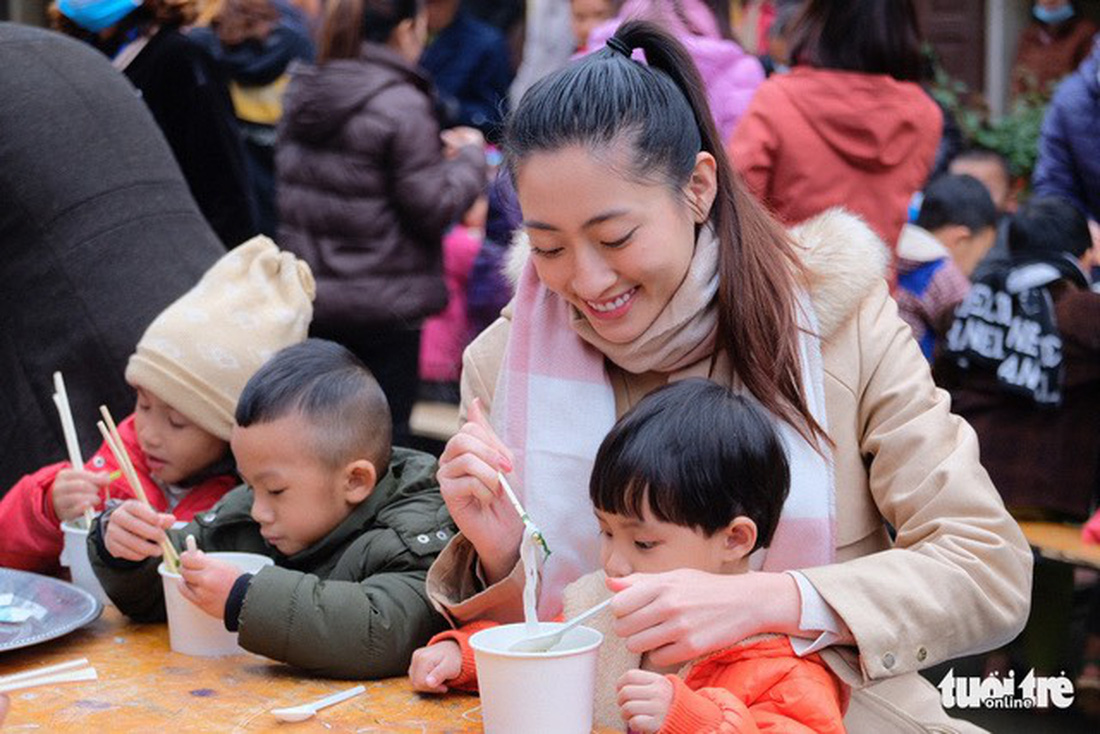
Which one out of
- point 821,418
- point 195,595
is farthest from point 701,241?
point 195,595

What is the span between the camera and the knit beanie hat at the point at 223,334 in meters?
2.79

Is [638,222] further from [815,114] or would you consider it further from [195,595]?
[815,114]

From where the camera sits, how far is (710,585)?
6.32 ft

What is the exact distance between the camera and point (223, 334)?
282 centimetres

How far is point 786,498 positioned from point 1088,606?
140 inches

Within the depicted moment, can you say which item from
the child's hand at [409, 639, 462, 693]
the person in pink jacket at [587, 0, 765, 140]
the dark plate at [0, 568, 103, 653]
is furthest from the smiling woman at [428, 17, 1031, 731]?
the person in pink jacket at [587, 0, 765, 140]

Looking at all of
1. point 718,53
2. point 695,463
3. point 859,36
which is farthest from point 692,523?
point 718,53

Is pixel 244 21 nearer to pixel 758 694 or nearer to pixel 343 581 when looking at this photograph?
pixel 343 581

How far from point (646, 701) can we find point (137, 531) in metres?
0.97

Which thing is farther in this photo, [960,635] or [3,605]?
[3,605]

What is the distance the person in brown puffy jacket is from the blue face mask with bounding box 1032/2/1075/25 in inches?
183

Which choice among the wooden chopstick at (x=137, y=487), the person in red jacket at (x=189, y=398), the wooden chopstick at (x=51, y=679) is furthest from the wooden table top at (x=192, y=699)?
the person in red jacket at (x=189, y=398)

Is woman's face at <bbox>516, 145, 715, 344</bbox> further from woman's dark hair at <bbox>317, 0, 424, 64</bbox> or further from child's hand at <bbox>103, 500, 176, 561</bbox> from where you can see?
woman's dark hair at <bbox>317, 0, 424, 64</bbox>

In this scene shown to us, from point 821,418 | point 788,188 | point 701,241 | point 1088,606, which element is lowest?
point 1088,606
